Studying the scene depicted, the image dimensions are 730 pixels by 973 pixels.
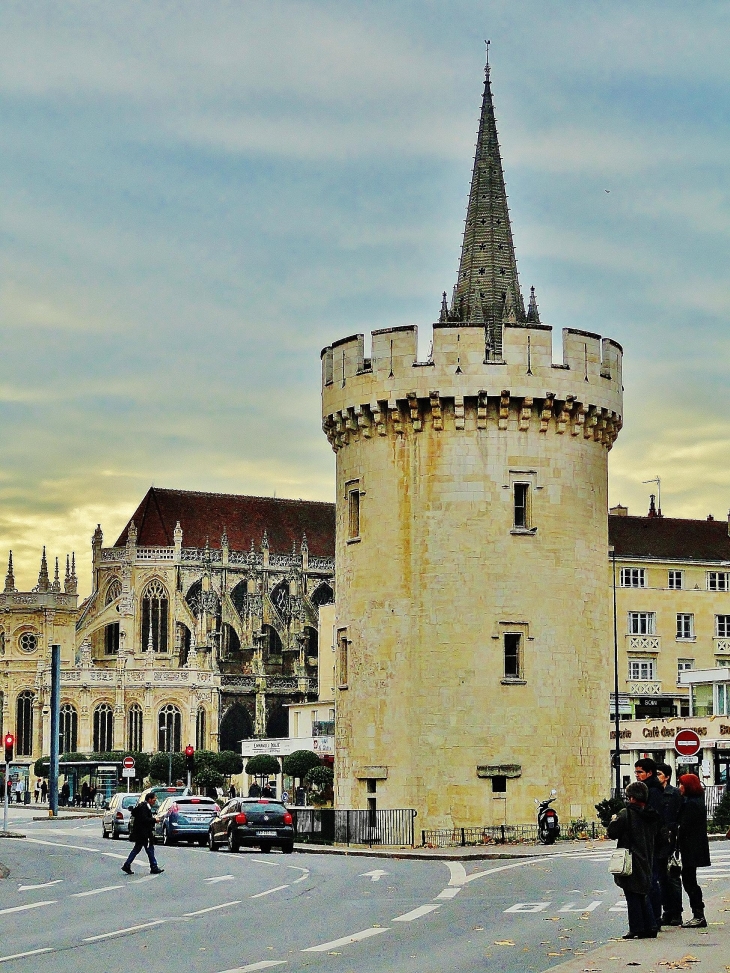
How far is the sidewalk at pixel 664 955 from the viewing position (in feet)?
41.2

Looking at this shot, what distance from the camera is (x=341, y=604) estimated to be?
4025cm

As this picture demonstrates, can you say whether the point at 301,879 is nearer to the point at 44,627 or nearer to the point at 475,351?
the point at 475,351

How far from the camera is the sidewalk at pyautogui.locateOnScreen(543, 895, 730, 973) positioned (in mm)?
12555

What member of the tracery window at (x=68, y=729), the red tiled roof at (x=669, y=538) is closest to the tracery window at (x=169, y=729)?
the tracery window at (x=68, y=729)

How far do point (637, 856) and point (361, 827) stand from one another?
23.8 m

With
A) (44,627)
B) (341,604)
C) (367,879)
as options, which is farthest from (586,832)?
(44,627)

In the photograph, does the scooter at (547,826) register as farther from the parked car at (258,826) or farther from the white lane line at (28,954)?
the white lane line at (28,954)

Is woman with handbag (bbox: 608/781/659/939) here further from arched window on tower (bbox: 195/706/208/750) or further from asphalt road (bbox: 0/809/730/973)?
arched window on tower (bbox: 195/706/208/750)

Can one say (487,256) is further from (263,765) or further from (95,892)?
(263,765)

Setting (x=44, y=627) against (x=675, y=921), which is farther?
(x=44, y=627)

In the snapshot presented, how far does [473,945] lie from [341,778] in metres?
24.6

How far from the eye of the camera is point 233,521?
128m

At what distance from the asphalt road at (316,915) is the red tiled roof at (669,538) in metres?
51.6

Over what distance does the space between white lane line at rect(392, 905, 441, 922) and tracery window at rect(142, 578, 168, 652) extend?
98178 mm
